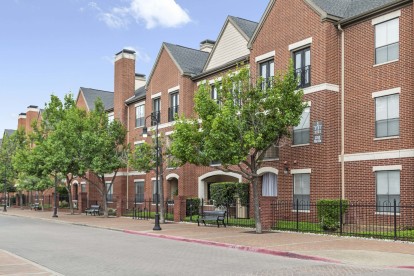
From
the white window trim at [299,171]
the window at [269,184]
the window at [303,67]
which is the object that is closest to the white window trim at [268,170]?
the window at [269,184]

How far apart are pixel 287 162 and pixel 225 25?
1177cm

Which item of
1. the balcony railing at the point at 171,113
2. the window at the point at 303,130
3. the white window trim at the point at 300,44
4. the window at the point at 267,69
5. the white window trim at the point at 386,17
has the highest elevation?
the white window trim at the point at 386,17

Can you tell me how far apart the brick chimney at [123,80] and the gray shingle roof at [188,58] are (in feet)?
23.9

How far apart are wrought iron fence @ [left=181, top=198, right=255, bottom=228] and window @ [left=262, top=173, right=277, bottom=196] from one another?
130 cm

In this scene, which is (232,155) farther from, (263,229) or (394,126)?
(394,126)

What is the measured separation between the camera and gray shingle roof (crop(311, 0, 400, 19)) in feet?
79.8

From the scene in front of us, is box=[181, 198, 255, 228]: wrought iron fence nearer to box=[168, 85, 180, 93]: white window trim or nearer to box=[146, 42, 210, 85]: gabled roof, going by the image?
box=[168, 85, 180, 93]: white window trim

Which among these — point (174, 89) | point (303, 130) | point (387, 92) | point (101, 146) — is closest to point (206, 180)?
point (174, 89)

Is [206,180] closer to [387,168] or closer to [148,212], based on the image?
[148,212]

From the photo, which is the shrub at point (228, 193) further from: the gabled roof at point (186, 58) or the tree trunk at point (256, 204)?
the gabled roof at point (186, 58)

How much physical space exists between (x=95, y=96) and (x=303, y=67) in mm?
32579

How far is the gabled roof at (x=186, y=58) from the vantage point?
120 ft

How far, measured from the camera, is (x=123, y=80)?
44.9 metres

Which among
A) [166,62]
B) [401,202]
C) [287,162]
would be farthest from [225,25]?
[401,202]
